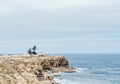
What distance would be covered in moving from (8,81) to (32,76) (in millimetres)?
6864

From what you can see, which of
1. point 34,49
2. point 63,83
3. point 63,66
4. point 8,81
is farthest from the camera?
point 34,49

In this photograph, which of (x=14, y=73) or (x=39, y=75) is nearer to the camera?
(x=14, y=73)

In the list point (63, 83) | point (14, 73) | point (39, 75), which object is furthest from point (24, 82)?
point (63, 83)

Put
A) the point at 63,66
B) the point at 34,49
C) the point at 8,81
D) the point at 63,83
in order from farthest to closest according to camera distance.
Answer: the point at 34,49 → the point at 63,66 → the point at 63,83 → the point at 8,81

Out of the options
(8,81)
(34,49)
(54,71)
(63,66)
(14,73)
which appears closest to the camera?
(8,81)

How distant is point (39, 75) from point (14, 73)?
1531 cm

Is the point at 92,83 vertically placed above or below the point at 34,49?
below

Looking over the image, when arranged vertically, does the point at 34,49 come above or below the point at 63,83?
above

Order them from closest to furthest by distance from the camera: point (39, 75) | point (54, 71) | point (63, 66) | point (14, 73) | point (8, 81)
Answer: point (8, 81), point (14, 73), point (39, 75), point (54, 71), point (63, 66)

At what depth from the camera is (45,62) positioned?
476 ft

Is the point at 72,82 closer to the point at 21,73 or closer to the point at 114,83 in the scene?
the point at 114,83

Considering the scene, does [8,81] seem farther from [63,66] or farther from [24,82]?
[63,66]

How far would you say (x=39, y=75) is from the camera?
2881 inches

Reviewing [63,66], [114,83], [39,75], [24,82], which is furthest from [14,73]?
[63,66]
